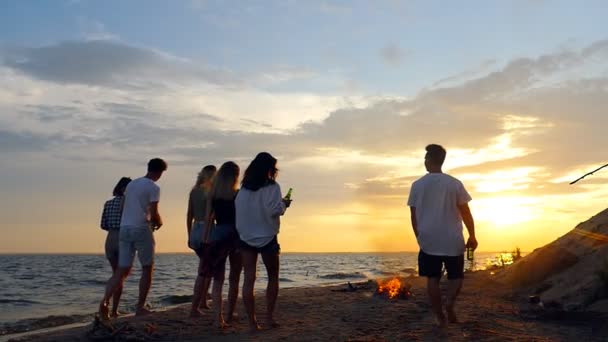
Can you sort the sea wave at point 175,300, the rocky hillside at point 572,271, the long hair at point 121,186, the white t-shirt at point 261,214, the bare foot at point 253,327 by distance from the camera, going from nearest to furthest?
1. the white t-shirt at point 261,214
2. the bare foot at point 253,327
3. the rocky hillside at point 572,271
4. the long hair at point 121,186
5. the sea wave at point 175,300

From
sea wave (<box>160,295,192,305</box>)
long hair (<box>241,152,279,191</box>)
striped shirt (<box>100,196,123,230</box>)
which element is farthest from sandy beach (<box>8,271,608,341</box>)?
sea wave (<box>160,295,192,305</box>)

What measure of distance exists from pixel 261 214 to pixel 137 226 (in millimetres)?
2392

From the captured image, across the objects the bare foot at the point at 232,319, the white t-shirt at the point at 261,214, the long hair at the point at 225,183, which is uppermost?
the long hair at the point at 225,183

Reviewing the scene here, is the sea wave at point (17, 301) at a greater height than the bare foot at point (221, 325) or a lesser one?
lesser

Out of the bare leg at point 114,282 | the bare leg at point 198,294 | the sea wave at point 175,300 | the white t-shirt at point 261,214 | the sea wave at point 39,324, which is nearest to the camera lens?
the white t-shirt at point 261,214

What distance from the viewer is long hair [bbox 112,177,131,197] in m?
8.94

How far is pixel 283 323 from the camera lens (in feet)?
24.4

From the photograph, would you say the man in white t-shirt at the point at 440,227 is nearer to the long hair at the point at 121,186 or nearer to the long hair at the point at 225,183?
the long hair at the point at 225,183

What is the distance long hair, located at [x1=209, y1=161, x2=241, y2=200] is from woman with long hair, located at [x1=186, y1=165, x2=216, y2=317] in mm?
704

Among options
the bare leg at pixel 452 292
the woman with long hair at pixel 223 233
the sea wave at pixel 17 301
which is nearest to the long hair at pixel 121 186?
the woman with long hair at pixel 223 233

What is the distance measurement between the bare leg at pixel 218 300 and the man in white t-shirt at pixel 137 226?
109 centimetres

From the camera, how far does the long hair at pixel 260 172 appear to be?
6.56 meters

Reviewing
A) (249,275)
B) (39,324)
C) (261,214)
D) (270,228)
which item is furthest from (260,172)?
(39,324)

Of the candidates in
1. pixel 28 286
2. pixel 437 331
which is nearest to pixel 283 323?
pixel 437 331
